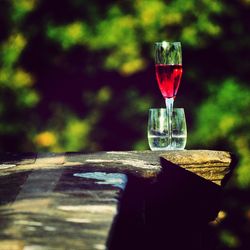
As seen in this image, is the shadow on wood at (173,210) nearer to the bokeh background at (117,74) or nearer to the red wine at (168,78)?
the red wine at (168,78)

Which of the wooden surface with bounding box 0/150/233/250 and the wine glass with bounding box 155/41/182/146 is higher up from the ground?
the wine glass with bounding box 155/41/182/146

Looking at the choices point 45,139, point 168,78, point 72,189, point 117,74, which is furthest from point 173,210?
point 117,74

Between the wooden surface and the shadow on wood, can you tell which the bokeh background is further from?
the wooden surface

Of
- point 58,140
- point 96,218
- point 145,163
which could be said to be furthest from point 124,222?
point 58,140

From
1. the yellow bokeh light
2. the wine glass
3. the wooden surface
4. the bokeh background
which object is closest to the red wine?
the wine glass

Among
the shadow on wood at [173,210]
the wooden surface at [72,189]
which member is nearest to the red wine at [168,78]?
the wooden surface at [72,189]

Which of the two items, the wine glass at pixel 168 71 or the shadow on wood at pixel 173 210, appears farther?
the wine glass at pixel 168 71

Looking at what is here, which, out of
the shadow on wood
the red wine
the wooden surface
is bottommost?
the shadow on wood
